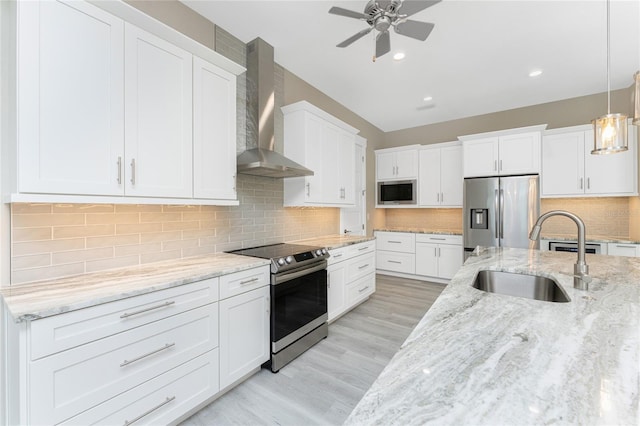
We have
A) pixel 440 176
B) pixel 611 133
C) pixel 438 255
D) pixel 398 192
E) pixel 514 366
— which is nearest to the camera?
pixel 514 366

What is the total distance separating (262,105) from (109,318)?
224 cm

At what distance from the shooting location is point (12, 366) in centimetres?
121

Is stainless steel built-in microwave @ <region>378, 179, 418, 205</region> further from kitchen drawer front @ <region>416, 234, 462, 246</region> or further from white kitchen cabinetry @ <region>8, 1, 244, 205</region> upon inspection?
white kitchen cabinetry @ <region>8, 1, 244, 205</region>

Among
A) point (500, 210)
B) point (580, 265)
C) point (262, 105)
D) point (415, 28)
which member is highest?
point (415, 28)

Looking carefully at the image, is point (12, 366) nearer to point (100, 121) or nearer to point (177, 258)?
point (177, 258)

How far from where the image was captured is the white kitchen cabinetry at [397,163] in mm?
5188

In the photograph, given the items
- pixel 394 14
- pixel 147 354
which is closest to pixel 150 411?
pixel 147 354

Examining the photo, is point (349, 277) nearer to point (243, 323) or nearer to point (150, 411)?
point (243, 323)

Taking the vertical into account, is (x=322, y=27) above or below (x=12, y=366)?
above

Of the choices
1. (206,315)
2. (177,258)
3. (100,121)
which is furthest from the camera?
(177,258)

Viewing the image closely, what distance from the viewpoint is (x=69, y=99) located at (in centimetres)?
140

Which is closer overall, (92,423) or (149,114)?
(92,423)

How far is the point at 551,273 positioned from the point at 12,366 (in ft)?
9.36

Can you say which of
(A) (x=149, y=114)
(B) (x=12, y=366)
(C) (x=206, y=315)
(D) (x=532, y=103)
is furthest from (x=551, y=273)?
(D) (x=532, y=103)
